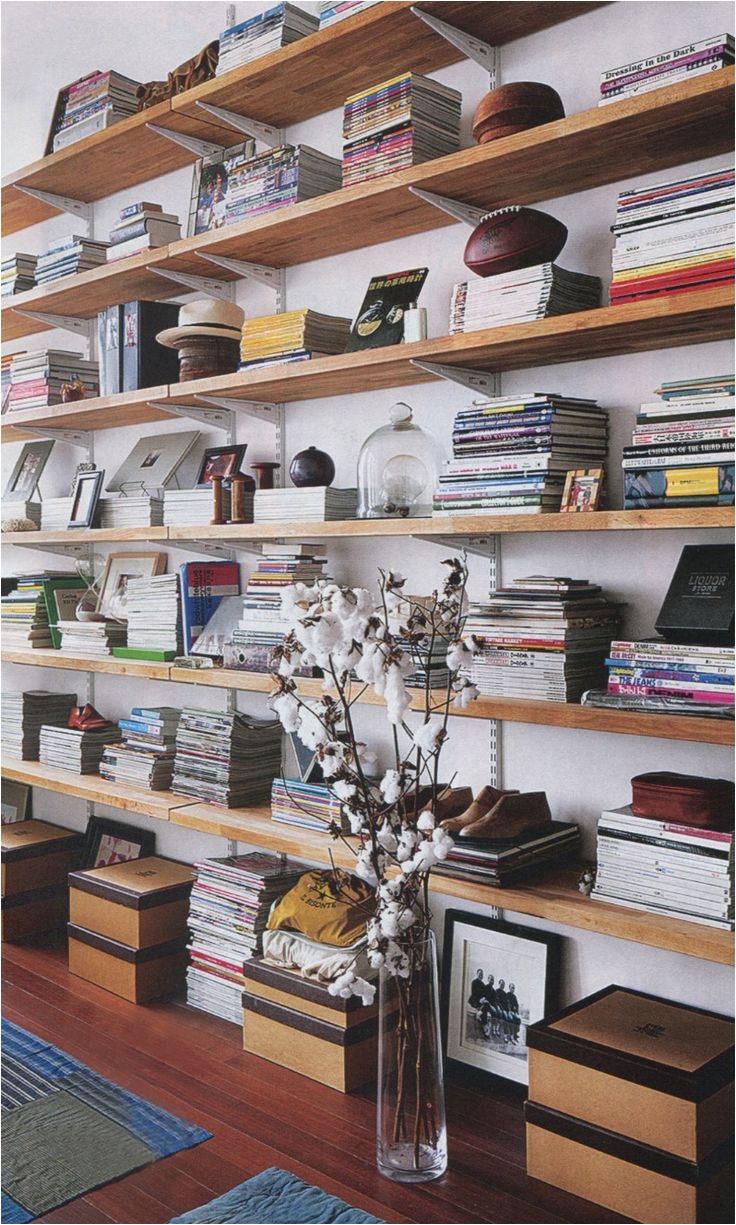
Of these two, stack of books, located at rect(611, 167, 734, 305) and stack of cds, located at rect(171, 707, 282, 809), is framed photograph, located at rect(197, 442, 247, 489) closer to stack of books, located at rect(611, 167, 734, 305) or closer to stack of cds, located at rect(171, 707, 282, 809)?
stack of cds, located at rect(171, 707, 282, 809)

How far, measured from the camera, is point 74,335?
13.4ft

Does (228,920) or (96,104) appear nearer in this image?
(228,920)

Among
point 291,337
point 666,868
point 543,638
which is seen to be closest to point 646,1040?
point 666,868

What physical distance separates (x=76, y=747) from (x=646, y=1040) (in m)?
2.18

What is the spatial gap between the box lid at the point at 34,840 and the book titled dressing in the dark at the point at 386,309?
2116 mm

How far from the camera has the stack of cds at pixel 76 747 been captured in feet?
11.9

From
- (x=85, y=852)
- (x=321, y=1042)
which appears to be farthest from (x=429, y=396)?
(x=85, y=852)

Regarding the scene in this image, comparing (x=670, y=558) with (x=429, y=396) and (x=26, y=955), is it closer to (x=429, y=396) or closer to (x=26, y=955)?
(x=429, y=396)

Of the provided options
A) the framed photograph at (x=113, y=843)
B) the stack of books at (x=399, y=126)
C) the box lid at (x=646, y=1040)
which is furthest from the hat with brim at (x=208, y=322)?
the box lid at (x=646, y=1040)

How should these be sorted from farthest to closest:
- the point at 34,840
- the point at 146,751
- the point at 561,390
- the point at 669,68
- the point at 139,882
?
the point at 34,840, the point at 146,751, the point at 139,882, the point at 561,390, the point at 669,68

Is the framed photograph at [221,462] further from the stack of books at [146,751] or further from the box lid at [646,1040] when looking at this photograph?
the box lid at [646,1040]

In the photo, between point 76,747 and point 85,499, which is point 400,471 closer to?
point 85,499

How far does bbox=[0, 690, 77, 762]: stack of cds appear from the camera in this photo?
12.7 ft

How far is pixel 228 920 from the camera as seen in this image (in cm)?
293
